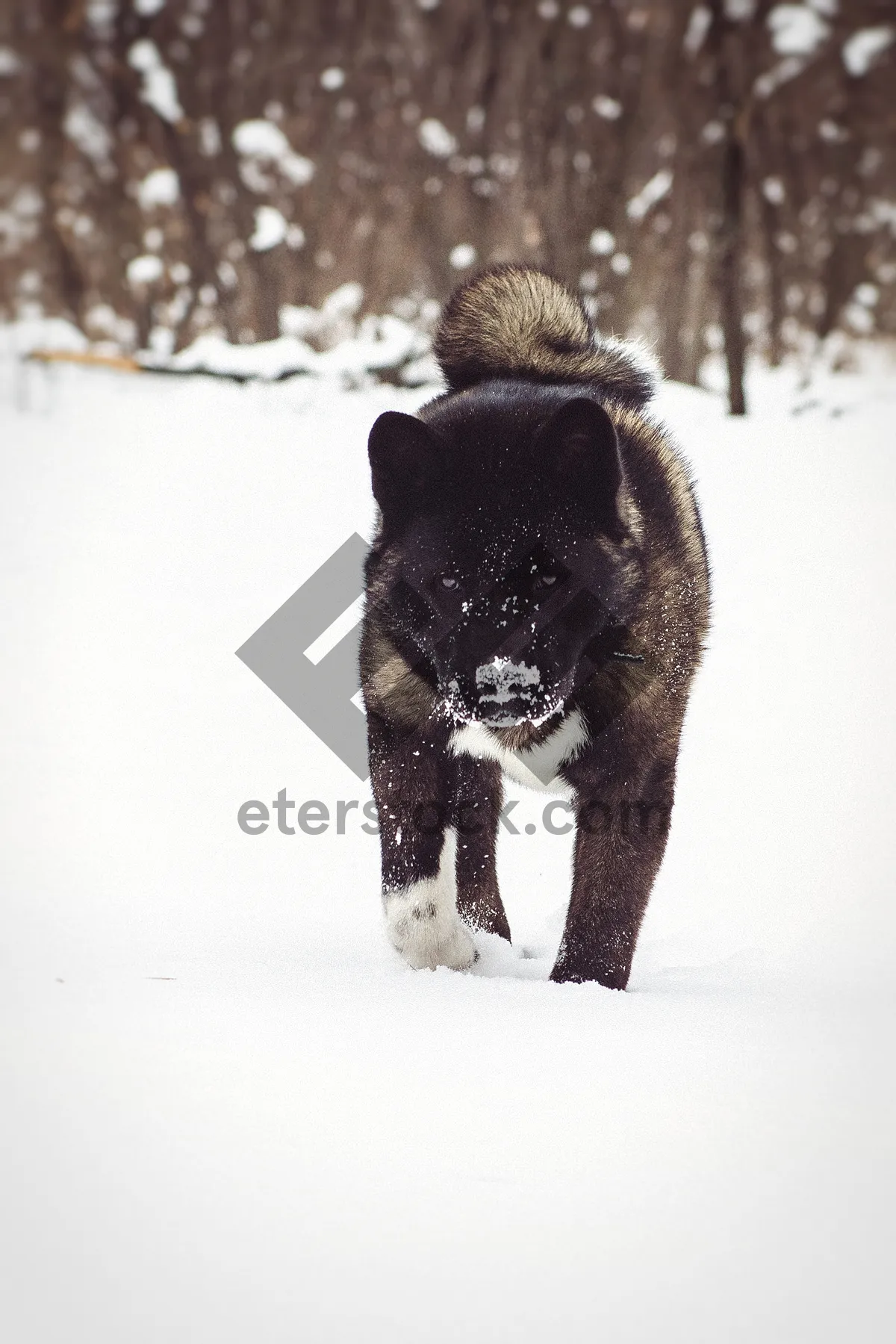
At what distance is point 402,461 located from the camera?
10.5 feet

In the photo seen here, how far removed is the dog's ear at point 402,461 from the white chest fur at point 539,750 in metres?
0.64

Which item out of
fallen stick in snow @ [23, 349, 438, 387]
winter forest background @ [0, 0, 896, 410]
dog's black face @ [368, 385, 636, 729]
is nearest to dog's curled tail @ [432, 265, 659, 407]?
dog's black face @ [368, 385, 636, 729]

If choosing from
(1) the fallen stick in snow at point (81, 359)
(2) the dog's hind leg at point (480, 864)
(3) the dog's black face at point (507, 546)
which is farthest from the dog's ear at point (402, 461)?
(1) the fallen stick in snow at point (81, 359)

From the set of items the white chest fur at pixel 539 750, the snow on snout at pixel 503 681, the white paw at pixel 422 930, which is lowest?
the white paw at pixel 422 930

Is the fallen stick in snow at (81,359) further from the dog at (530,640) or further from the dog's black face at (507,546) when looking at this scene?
the dog's black face at (507,546)

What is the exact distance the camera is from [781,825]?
5152 mm

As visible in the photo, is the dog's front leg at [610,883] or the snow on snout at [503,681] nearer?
the snow on snout at [503,681]

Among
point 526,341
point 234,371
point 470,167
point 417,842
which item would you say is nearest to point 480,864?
point 417,842

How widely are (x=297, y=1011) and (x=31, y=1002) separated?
1.92ft

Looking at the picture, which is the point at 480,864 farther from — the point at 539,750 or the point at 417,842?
the point at 539,750

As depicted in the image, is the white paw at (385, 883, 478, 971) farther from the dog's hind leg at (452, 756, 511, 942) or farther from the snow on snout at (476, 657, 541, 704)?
the snow on snout at (476, 657, 541, 704)

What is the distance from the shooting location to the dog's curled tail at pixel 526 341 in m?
3.90

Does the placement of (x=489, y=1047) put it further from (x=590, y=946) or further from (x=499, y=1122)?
(x=590, y=946)

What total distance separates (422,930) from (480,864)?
0.57m
